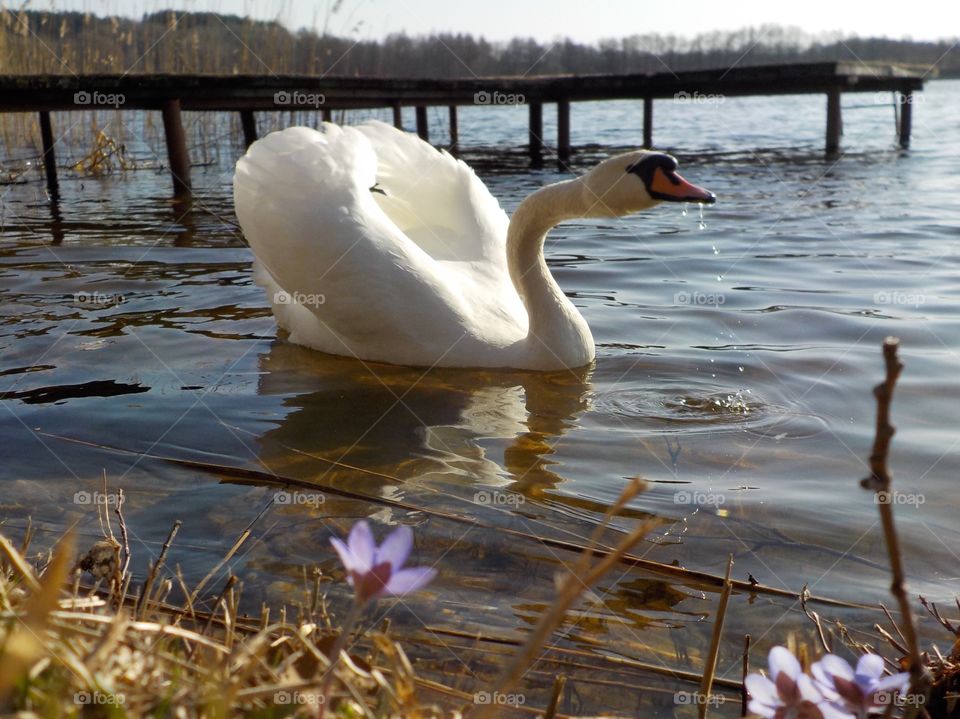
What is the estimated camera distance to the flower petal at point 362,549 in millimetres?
886

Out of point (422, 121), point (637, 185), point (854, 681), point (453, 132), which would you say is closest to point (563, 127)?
point (422, 121)

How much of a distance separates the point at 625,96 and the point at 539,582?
15.3 meters

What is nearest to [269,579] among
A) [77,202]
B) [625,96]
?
[77,202]

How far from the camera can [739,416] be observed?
4.68 metres

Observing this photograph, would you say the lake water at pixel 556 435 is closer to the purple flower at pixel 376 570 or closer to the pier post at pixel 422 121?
the purple flower at pixel 376 570

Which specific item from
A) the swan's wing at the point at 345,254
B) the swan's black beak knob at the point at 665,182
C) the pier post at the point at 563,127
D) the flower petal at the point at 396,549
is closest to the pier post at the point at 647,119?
the pier post at the point at 563,127

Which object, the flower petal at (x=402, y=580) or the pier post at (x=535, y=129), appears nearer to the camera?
the flower petal at (x=402, y=580)

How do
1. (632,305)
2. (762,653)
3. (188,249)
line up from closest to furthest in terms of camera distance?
(762,653)
(632,305)
(188,249)

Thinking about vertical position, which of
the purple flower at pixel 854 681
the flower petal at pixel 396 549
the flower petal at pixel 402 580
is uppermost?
the flower petal at pixel 396 549

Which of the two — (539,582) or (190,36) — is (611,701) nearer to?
(539,582)

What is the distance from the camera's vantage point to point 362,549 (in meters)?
0.90

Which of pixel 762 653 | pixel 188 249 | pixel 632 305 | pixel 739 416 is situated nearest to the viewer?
pixel 762 653

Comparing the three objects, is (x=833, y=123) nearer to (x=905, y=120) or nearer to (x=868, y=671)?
(x=905, y=120)

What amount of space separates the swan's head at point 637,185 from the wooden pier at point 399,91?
24.0ft
